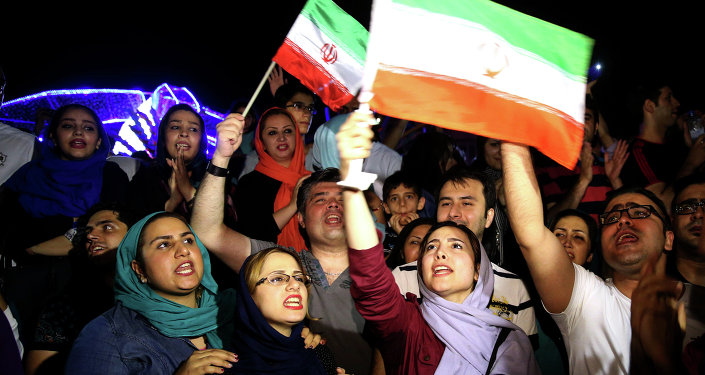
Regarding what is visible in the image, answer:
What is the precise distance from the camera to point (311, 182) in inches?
148

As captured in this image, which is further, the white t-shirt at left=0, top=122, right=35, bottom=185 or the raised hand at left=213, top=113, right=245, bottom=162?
the white t-shirt at left=0, top=122, right=35, bottom=185

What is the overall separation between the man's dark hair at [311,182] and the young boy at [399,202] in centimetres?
83

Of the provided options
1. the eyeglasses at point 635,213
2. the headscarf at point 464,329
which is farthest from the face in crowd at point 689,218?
the headscarf at point 464,329

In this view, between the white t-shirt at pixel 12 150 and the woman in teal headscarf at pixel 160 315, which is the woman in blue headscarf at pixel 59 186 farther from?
the woman in teal headscarf at pixel 160 315

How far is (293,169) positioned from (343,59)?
1.41 meters

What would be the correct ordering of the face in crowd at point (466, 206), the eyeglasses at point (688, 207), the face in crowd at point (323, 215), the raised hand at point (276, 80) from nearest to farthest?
the eyeglasses at point (688, 207) < the face in crowd at point (323, 215) < the face in crowd at point (466, 206) < the raised hand at point (276, 80)

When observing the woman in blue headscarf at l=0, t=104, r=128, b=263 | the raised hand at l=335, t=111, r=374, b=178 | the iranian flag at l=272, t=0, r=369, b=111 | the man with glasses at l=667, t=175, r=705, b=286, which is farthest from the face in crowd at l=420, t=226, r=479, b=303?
the woman in blue headscarf at l=0, t=104, r=128, b=263

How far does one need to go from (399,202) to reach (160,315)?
226cm

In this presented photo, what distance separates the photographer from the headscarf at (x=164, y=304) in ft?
9.00

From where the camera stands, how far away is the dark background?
242 inches

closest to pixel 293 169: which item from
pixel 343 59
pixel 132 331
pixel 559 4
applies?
pixel 343 59

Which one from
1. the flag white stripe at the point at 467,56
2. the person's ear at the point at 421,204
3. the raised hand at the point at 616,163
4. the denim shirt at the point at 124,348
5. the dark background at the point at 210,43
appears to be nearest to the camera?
the flag white stripe at the point at 467,56

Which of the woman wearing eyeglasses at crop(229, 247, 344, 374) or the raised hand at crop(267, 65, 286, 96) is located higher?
the raised hand at crop(267, 65, 286, 96)

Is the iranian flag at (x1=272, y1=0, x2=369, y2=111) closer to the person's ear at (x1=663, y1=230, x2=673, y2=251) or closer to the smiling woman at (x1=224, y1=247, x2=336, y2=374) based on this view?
the smiling woman at (x1=224, y1=247, x2=336, y2=374)
